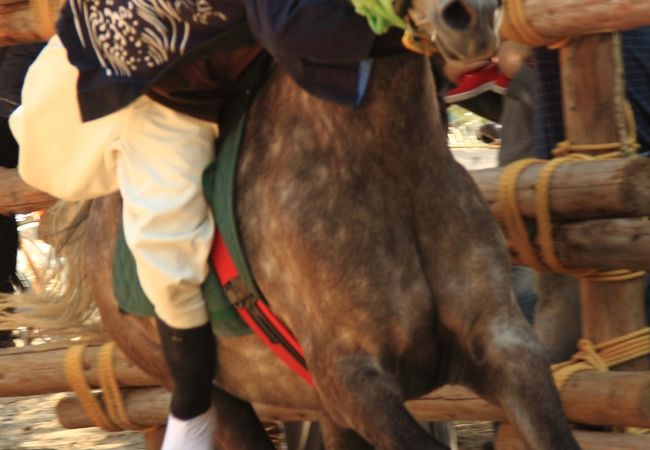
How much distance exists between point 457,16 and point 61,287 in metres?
2.56

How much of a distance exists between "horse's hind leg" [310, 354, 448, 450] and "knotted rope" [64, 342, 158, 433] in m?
2.20

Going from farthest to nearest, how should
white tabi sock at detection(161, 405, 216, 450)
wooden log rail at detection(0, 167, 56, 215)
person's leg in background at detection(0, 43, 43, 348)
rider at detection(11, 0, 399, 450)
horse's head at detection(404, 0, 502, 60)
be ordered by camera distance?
person's leg in background at detection(0, 43, 43, 348), wooden log rail at detection(0, 167, 56, 215), white tabi sock at detection(161, 405, 216, 450), rider at detection(11, 0, 399, 450), horse's head at detection(404, 0, 502, 60)

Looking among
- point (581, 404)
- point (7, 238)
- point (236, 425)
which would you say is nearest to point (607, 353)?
point (581, 404)

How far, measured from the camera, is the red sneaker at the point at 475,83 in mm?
5648

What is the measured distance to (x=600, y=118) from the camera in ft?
14.1

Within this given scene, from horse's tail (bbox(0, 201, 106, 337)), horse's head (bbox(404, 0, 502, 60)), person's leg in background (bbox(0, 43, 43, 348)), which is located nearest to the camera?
horse's head (bbox(404, 0, 502, 60))

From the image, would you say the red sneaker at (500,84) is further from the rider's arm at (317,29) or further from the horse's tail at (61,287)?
the rider's arm at (317,29)

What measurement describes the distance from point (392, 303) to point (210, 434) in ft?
3.37

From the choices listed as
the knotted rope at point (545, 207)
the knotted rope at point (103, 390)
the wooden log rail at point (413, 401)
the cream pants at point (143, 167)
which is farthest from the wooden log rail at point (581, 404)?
the cream pants at point (143, 167)

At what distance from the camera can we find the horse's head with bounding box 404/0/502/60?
2545 millimetres

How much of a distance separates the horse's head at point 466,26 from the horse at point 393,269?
522 millimetres

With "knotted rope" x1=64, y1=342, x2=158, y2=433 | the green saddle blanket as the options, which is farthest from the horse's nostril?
"knotted rope" x1=64, y1=342, x2=158, y2=433

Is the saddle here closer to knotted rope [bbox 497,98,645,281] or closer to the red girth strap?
the red girth strap

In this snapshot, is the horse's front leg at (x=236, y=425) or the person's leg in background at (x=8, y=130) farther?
the person's leg in background at (x=8, y=130)
